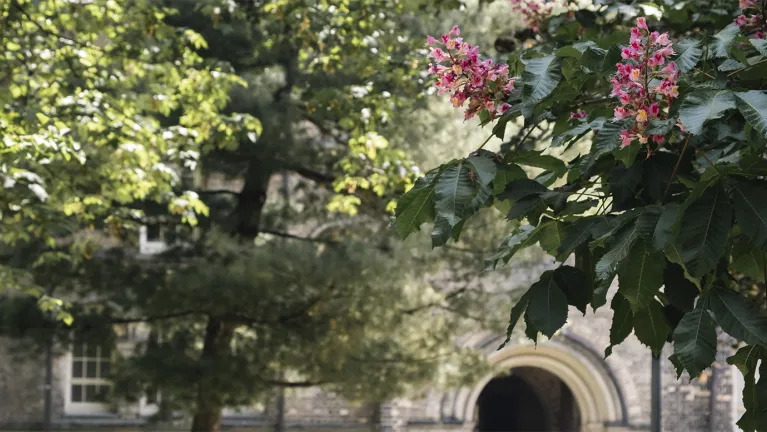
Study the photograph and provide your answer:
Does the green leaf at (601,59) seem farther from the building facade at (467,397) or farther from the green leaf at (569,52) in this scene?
the building facade at (467,397)

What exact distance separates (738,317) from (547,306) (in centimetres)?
60

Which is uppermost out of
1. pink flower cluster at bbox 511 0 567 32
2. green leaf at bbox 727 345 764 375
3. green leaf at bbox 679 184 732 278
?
pink flower cluster at bbox 511 0 567 32

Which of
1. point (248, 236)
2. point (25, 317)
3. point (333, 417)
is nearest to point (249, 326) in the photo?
point (248, 236)

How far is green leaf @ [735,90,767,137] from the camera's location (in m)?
2.98

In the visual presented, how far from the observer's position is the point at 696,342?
323cm

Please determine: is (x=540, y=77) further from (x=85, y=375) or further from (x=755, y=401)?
(x=85, y=375)

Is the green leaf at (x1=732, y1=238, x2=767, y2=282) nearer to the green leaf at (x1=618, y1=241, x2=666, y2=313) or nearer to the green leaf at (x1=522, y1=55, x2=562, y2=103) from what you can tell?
the green leaf at (x1=618, y1=241, x2=666, y2=313)

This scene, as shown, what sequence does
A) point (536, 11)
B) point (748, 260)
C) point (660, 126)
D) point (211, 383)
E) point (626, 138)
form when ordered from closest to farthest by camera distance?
point (660, 126) < point (626, 138) < point (748, 260) < point (536, 11) < point (211, 383)

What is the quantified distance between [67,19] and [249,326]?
4378 mm

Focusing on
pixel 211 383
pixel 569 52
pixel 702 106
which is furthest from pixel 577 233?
pixel 211 383

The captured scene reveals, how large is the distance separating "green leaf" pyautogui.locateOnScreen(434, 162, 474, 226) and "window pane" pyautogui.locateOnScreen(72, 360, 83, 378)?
20.1 m

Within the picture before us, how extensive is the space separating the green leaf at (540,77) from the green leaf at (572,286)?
606 millimetres

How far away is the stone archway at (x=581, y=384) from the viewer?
2133 centimetres

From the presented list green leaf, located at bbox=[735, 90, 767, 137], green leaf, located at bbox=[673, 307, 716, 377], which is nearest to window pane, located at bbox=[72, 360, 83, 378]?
green leaf, located at bbox=[673, 307, 716, 377]
